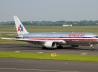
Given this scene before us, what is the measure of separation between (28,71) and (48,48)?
1113 inches

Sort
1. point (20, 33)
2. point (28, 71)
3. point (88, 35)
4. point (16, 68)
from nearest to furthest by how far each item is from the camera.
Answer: point (28, 71) < point (16, 68) < point (88, 35) < point (20, 33)

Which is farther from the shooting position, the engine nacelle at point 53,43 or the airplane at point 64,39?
the engine nacelle at point 53,43

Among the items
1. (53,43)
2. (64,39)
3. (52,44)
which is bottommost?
(52,44)

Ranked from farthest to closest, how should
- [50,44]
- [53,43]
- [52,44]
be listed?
[53,43] < [52,44] < [50,44]

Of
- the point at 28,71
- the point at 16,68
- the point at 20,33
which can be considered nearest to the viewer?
the point at 28,71

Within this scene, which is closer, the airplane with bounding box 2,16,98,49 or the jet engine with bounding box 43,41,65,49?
the airplane with bounding box 2,16,98,49

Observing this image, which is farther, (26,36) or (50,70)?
(26,36)

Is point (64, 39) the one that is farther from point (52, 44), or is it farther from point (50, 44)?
point (50, 44)

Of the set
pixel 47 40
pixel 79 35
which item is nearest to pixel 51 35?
pixel 47 40

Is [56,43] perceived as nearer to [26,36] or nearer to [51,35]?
[51,35]

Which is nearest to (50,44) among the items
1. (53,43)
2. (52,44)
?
(52,44)

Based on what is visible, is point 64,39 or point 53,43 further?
point 53,43

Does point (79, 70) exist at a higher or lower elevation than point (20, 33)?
lower

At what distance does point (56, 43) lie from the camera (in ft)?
164
